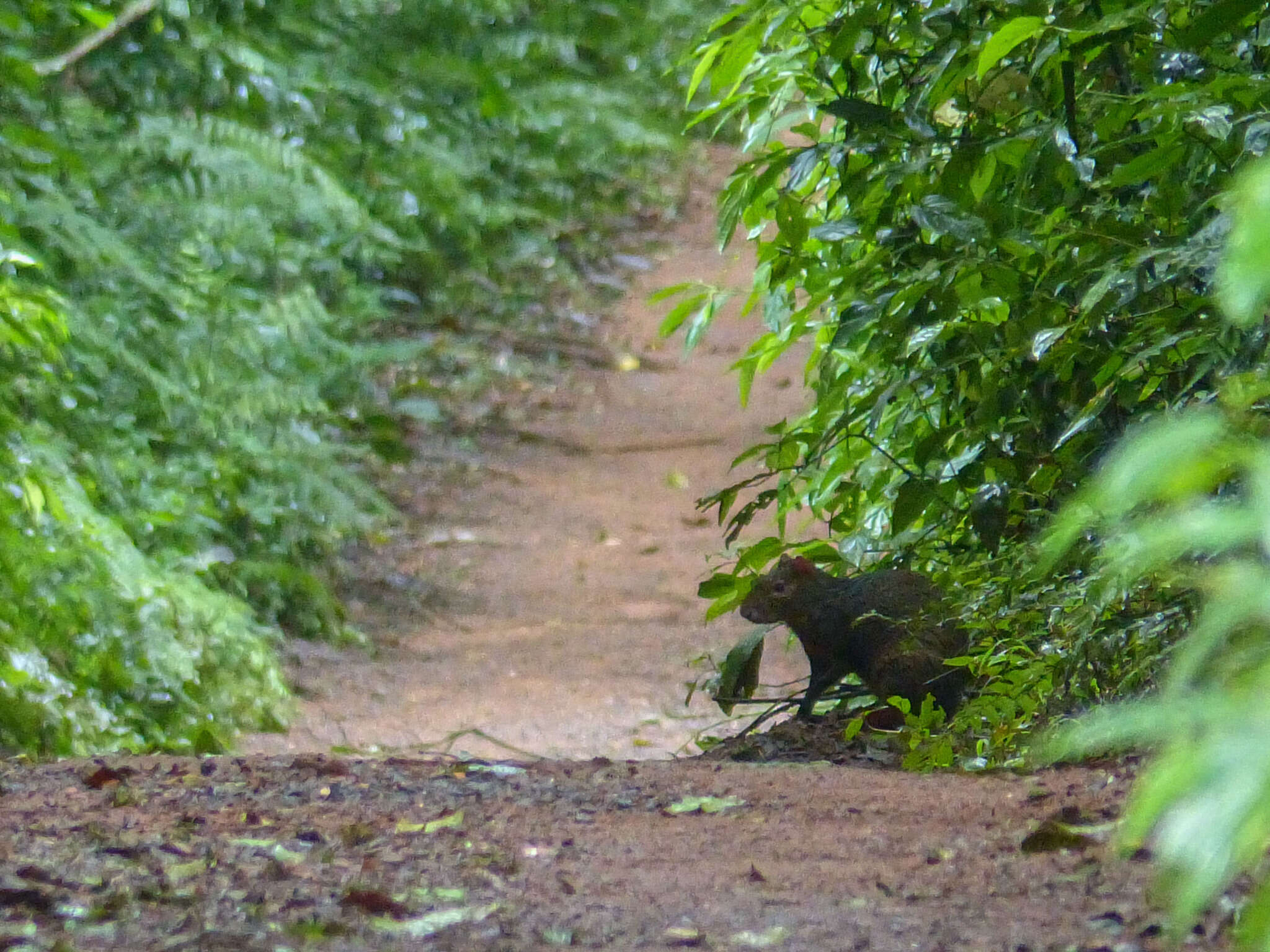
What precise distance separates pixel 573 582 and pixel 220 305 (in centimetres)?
233

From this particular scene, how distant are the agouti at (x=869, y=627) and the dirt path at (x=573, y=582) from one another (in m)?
0.94

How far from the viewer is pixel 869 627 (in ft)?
12.2

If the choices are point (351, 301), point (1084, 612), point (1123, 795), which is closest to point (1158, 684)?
point (1084, 612)

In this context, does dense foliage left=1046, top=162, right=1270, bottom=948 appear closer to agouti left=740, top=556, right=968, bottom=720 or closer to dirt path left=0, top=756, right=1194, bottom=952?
dirt path left=0, top=756, right=1194, bottom=952

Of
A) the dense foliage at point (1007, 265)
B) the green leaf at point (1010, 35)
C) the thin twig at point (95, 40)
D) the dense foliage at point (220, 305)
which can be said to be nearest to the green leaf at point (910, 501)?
the dense foliage at point (1007, 265)

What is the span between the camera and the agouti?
3.57 metres

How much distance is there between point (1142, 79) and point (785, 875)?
193 cm

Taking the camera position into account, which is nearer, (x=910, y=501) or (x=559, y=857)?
(x=559, y=857)

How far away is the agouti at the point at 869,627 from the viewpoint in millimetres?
3570

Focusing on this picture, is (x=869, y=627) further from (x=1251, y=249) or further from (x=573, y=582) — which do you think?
(x=573, y=582)

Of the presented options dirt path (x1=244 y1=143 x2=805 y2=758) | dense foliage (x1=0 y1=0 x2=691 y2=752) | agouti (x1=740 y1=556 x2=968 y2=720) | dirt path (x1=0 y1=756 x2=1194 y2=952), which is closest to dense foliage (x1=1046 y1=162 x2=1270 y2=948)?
dirt path (x1=0 y1=756 x2=1194 y2=952)

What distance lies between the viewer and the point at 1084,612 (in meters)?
2.70

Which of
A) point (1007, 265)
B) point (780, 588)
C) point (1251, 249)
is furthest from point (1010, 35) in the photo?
point (780, 588)

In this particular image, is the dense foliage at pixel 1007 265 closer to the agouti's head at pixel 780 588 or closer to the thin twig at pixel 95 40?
the agouti's head at pixel 780 588
